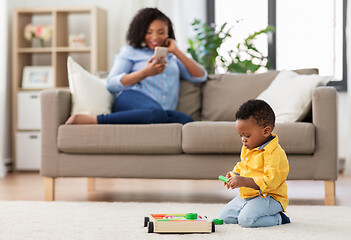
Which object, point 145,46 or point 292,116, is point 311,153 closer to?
point 292,116

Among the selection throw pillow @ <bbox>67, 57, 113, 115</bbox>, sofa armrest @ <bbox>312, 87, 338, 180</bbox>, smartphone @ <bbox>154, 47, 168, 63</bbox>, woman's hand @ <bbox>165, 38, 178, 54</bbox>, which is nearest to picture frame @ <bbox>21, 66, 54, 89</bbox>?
throw pillow @ <bbox>67, 57, 113, 115</bbox>

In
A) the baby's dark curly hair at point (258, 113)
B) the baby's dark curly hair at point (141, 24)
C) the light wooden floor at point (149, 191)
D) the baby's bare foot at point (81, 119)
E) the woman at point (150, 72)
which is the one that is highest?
the baby's dark curly hair at point (141, 24)

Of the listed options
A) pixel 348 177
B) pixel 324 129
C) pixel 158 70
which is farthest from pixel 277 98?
pixel 348 177

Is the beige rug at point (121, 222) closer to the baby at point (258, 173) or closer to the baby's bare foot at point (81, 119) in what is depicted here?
the baby at point (258, 173)

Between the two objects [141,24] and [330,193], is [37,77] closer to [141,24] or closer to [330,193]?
[141,24]

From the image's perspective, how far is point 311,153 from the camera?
106 inches

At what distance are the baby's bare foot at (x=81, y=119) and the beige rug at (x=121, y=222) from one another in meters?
0.43

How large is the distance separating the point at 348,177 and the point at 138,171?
2.04 meters

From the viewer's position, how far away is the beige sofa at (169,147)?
106 inches

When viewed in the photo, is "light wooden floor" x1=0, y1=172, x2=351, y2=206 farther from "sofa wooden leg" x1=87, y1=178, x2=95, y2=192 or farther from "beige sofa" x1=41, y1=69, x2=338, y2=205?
"beige sofa" x1=41, y1=69, x2=338, y2=205

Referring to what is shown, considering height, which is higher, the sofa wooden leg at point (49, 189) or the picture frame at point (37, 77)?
the picture frame at point (37, 77)

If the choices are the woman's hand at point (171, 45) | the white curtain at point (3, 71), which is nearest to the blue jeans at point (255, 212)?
the woman's hand at point (171, 45)

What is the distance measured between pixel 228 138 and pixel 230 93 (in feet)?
2.21

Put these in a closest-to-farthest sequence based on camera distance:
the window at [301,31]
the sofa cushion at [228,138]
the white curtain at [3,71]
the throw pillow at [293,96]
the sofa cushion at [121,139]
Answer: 1. the sofa cushion at [228,138]
2. the sofa cushion at [121,139]
3. the throw pillow at [293,96]
4. the white curtain at [3,71]
5. the window at [301,31]
